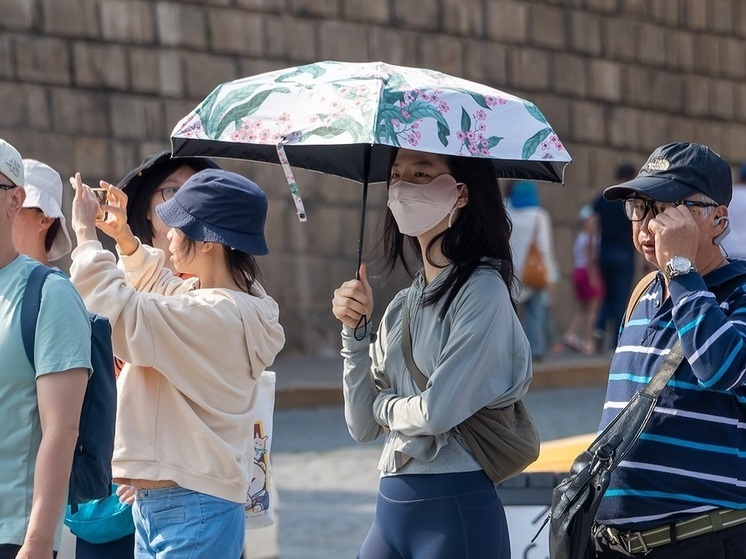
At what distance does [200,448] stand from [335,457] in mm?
5600

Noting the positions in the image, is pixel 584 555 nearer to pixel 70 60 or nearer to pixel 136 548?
pixel 136 548

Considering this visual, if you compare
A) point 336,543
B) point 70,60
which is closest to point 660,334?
point 336,543

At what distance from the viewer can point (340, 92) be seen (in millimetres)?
3596

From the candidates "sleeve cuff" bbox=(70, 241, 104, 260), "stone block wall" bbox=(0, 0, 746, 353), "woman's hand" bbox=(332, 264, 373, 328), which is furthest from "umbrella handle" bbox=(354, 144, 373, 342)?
"stone block wall" bbox=(0, 0, 746, 353)

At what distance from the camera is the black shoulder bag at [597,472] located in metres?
3.16

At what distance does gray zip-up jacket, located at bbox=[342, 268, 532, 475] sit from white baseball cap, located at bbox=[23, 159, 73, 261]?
0.89 m

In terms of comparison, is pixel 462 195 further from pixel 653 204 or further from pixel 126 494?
pixel 126 494

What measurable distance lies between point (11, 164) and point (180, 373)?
0.69m

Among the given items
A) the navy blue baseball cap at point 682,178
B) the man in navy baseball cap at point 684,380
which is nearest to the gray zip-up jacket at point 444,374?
the man in navy baseball cap at point 684,380

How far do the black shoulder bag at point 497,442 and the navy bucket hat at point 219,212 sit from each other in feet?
1.94

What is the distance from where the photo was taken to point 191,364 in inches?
142

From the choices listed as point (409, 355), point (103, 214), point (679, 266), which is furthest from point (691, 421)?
point (103, 214)

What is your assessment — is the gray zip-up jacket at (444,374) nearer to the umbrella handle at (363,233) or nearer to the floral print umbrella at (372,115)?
the umbrella handle at (363,233)

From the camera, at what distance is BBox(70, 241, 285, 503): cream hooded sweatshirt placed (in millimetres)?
3572
